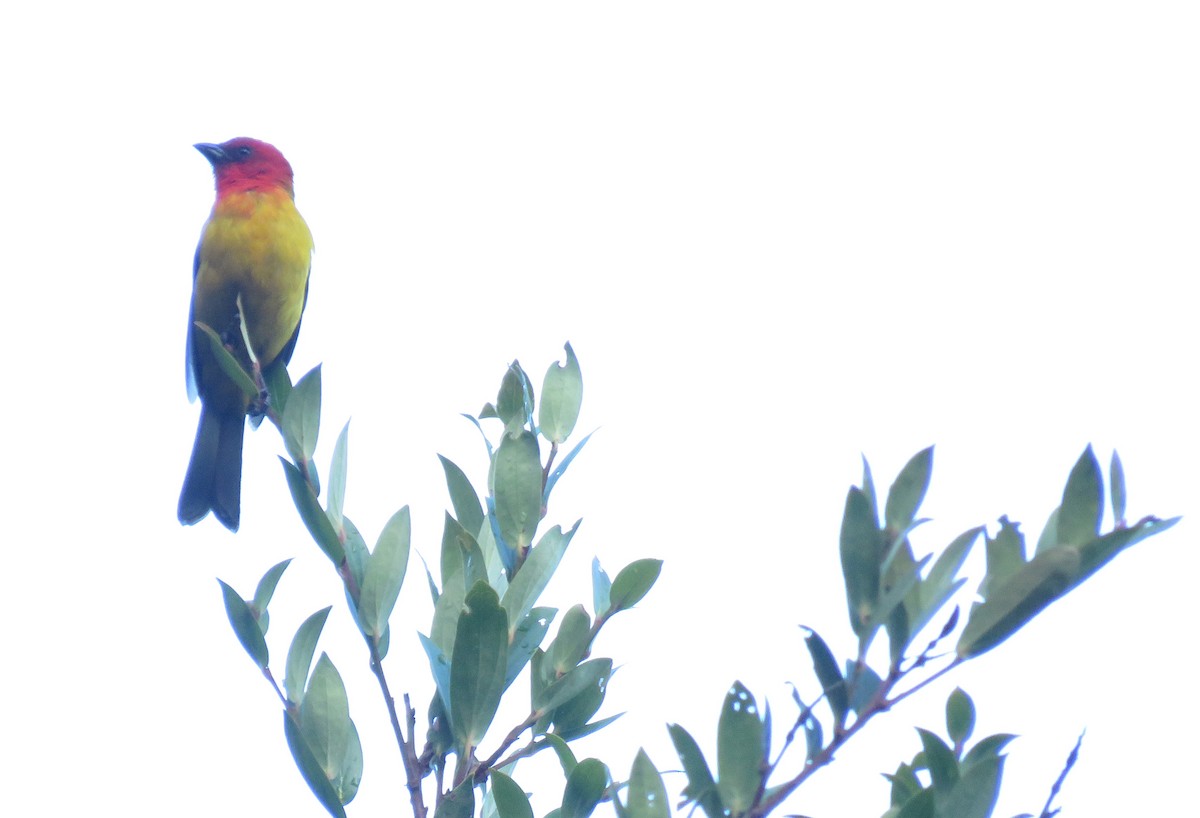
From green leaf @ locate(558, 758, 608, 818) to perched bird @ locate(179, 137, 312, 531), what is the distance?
3.03m

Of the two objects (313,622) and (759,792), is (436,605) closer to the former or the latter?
(313,622)

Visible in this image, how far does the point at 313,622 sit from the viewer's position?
2105mm

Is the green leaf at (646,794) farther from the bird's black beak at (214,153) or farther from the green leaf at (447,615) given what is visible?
the bird's black beak at (214,153)

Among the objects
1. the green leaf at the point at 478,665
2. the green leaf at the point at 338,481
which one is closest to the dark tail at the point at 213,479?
the green leaf at the point at 338,481

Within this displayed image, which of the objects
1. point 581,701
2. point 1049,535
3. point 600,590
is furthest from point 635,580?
point 1049,535

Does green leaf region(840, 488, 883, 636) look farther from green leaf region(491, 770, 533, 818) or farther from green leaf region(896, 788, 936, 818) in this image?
green leaf region(491, 770, 533, 818)

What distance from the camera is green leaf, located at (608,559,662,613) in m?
2.08

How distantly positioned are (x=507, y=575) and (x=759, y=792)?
0.77 metres

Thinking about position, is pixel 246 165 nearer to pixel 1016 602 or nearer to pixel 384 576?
pixel 384 576

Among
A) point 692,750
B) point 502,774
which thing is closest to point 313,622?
point 502,774

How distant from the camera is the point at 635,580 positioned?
6.84 feet

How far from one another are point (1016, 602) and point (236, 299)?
3.78 m

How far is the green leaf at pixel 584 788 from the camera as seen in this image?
1.80m

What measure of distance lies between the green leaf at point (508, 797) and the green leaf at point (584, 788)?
6 centimetres
